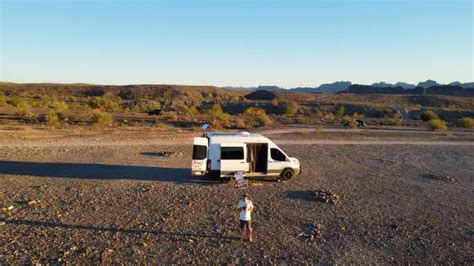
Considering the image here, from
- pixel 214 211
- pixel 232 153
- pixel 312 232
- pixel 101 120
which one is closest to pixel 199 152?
pixel 232 153

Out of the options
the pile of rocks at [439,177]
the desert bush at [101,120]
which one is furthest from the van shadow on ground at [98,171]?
the desert bush at [101,120]

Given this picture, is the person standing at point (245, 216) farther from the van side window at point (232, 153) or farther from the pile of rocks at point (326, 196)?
the van side window at point (232, 153)

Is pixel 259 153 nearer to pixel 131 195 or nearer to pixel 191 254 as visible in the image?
pixel 131 195

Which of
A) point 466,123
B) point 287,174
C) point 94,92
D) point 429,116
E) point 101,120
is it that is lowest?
point 287,174

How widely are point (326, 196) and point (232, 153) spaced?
414cm

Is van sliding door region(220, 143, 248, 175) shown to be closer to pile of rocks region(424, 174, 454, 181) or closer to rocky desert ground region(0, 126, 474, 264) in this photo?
rocky desert ground region(0, 126, 474, 264)

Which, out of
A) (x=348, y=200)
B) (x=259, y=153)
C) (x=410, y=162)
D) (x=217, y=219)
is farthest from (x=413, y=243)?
(x=410, y=162)

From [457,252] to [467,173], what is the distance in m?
11.7

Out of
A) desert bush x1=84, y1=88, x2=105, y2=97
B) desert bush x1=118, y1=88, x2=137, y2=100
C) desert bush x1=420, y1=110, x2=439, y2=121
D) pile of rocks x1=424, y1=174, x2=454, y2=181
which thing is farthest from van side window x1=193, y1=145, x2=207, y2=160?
desert bush x1=84, y1=88, x2=105, y2=97

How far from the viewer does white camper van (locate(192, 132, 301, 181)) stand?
51.8 feet

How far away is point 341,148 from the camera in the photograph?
27.2m

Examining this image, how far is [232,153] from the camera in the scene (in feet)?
52.3

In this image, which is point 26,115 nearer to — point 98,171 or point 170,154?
point 170,154

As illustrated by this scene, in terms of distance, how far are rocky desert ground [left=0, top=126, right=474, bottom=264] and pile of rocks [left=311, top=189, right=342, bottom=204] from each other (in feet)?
0.45
